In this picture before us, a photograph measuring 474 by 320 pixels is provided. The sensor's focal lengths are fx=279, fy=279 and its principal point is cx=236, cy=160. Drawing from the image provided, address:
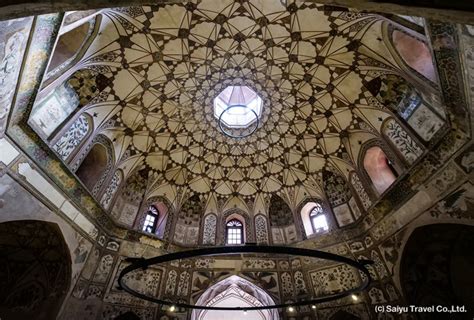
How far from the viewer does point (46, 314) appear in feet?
28.1

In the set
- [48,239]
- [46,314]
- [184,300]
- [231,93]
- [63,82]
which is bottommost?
[46,314]

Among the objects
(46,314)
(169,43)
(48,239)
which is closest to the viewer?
(46,314)

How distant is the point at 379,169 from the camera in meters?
10.9

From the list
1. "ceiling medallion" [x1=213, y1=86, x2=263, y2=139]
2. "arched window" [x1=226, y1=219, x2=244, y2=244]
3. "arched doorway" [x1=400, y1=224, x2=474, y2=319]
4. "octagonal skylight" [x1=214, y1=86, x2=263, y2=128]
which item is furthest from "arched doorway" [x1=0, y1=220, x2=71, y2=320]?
"arched doorway" [x1=400, y1=224, x2=474, y2=319]

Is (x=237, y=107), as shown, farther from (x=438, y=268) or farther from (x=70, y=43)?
(x=438, y=268)

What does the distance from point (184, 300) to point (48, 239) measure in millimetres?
5338

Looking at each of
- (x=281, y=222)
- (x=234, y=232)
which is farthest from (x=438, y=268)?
(x=234, y=232)

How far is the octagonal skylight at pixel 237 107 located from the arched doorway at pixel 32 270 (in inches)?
308

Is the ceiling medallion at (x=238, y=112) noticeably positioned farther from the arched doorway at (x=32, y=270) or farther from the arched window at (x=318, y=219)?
the arched doorway at (x=32, y=270)

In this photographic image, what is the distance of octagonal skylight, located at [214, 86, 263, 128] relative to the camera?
13164 mm

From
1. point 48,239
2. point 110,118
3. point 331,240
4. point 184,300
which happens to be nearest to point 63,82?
point 110,118

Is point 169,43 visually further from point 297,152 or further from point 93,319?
point 93,319

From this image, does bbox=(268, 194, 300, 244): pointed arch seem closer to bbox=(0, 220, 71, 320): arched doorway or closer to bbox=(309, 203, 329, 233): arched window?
bbox=(309, 203, 329, 233): arched window

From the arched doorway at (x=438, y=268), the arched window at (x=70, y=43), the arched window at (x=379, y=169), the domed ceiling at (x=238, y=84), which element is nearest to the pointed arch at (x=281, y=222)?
the domed ceiling at (x=238, y=84)
